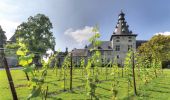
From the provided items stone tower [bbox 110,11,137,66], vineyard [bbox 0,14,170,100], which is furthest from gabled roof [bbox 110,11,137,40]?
vineyard [bbox 0,14,170,100]

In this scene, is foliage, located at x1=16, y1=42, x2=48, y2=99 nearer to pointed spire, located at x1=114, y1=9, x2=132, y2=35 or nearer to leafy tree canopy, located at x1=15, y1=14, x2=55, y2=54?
leafy tree canopy, located at x1=15, y1=14, x2=55, y2=54

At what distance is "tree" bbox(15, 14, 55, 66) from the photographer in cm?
5822

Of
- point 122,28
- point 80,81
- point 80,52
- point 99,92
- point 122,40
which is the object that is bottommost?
point 99,92

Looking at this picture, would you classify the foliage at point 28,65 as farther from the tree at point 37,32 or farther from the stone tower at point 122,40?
the stone tower at point 122,40

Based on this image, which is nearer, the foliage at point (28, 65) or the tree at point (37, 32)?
the foliage at point (28, 65)

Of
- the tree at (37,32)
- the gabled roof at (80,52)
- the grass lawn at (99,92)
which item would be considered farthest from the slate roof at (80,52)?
the grass lawn at (99,92)

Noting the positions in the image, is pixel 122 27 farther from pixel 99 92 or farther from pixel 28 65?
pixel 28 65

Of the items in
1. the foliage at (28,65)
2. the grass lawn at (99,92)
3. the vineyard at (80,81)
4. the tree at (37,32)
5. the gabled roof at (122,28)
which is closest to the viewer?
the foliage at (28,65)

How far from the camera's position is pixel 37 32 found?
59.2 metres

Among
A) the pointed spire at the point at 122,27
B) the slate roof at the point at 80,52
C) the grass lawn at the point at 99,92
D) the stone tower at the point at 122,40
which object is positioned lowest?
the grass lawn at the point at 99,92

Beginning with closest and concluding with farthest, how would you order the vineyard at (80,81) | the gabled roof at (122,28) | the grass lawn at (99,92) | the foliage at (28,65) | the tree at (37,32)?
1. the foliage at (28,65)
2. the vineyard at (80,81)
3. the grass lawn at (99,92)
4. the tree at (37,32)
5. the gabled roof at (122,28)

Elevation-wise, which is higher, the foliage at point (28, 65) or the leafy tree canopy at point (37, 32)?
the leafy tree canopy at point (37, 32)

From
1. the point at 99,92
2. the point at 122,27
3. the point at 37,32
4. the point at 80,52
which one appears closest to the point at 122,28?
the point at 122,27

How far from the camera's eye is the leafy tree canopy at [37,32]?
5822 centimetres
